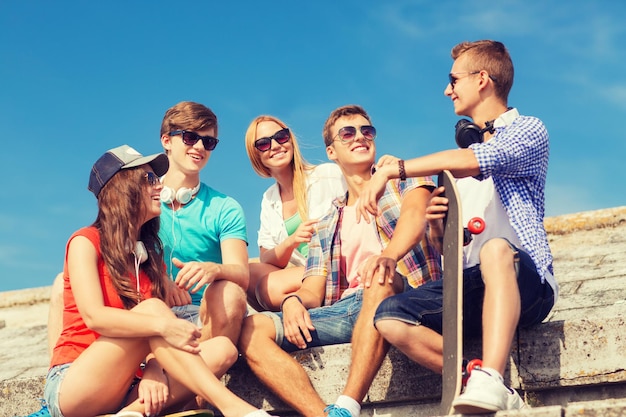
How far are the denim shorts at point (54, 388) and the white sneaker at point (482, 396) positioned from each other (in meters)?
1.98

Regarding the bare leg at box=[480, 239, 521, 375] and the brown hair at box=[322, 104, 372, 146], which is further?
the brown hair at box=[322, 104, 372, 146]

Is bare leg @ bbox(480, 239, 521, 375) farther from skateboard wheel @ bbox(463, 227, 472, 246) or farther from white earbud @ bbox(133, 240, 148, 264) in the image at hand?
white earbud @ bbox(133, 240, 148, 264)

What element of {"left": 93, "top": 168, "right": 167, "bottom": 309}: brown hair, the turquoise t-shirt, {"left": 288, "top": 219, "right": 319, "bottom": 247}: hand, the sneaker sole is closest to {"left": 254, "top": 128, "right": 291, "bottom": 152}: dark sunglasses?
the turquoise t-shirt

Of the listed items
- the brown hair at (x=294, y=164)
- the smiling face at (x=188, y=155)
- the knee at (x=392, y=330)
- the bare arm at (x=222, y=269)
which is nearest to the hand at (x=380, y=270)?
the knee at (x=392, y=330)

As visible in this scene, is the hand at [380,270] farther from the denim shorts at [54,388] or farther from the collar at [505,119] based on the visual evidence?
the denim shorts at [54,388]

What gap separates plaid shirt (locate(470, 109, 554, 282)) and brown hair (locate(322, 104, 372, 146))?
5.27 feet

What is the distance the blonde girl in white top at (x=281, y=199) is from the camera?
18.8 ft

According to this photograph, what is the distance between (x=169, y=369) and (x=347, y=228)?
1496mm

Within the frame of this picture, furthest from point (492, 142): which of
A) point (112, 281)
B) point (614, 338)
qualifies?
point (112, 281)

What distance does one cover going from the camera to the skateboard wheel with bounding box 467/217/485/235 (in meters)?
4.21

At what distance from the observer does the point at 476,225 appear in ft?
13.9

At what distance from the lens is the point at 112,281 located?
452 centimetres

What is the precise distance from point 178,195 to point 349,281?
4.21ft

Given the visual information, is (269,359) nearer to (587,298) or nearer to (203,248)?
(203,248)
